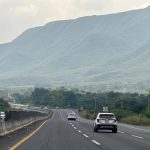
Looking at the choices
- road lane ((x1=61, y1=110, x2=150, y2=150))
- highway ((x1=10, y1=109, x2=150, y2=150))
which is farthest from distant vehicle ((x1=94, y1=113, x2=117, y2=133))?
highway ((x1=10, y1=109, x2=150, y2=150))

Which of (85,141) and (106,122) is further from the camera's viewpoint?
(106,122)

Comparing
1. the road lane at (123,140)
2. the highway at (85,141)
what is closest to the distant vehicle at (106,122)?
the road lane at (123,140)

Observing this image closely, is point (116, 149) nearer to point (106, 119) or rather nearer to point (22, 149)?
point (22, 149)

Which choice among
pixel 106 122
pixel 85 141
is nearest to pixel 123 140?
pixel 85 141

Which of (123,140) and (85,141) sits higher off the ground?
(123,140)

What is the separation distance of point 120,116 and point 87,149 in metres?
87.7

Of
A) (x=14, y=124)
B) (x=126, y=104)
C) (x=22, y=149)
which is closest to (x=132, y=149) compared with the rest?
(x=22, y=149)

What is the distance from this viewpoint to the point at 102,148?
28.8 m

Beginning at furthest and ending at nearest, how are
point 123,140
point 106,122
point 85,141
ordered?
point 106,122
point 123,140
point 85,141

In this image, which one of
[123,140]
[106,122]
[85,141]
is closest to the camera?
[85,141]

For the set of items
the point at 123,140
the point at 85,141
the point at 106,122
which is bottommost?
the point at 85,141

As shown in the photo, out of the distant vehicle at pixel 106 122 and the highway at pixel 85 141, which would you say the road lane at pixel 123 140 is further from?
the distant vehicle at pixel 106 122

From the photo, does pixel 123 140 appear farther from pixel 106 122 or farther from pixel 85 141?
pixel 106 122

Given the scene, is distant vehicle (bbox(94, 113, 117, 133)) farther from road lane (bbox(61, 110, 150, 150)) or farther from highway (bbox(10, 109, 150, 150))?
highway (bbox(10, 109, 150, 150))
